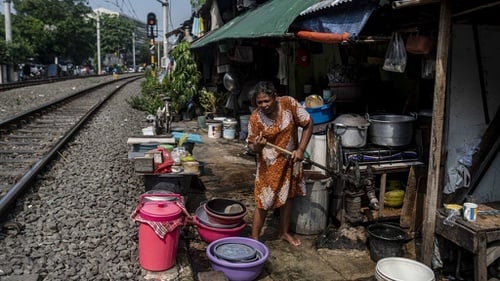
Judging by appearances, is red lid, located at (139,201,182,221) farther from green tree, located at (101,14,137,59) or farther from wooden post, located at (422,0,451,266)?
green tree, located at (101,14,137,59)

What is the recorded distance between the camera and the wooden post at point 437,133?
12.3ft

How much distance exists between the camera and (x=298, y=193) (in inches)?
190

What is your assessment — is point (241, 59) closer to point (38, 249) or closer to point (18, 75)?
point (38, 249)

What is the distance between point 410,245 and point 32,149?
7455 millimetres

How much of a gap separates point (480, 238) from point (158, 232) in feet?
9.15

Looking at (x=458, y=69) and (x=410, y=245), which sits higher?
(x=458, y=69)

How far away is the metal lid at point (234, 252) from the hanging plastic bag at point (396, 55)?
2.53m

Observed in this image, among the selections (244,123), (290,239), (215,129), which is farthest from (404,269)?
(215,129)

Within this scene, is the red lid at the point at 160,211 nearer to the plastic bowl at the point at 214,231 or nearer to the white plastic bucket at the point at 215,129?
the plastic bowl at the point at 214,231

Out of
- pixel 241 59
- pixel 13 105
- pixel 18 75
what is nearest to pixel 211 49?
pixel 241 59

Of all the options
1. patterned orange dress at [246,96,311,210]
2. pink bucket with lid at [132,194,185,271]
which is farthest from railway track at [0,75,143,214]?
patterned orange dress at [246,96,311,210]

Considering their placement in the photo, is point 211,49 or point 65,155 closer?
point 65,155

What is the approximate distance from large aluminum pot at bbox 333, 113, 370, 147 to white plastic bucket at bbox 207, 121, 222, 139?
21.5ft

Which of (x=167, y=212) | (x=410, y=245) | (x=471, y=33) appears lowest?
(x=410, y=245)
